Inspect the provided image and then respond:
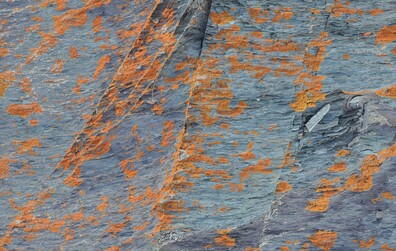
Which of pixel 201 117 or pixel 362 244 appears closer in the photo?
pixel 201 117

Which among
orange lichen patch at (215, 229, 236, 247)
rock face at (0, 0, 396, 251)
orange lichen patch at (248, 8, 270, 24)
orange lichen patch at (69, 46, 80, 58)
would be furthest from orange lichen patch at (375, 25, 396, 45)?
orange lichen patch at (69, 46, 80, 58)

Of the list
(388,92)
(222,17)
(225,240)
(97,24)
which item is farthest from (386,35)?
(97,24)

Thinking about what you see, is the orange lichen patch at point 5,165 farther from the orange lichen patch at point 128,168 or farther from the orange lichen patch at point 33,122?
the orange lichen patch at point 128,168

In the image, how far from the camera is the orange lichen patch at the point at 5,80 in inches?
132

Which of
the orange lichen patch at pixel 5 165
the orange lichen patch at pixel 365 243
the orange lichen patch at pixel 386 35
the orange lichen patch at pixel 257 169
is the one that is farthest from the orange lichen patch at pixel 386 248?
the orange lichen patch at pixel 5 165

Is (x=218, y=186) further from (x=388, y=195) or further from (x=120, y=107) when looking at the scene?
(x=388, y=195)

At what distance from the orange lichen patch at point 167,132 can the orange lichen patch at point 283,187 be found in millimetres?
911

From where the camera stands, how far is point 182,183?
3.61 meters

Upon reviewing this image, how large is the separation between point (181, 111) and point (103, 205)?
0.91 metres

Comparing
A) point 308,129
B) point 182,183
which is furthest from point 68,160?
point 308,129

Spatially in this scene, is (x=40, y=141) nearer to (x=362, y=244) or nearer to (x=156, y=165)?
(x=156, y=165)

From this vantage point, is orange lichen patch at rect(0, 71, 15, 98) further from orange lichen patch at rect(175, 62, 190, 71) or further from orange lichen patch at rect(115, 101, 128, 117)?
orange lichen patch at rect(175, 62, 190, 71)

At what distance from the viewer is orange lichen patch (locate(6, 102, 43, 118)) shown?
3354mm

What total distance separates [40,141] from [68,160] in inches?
9.3
